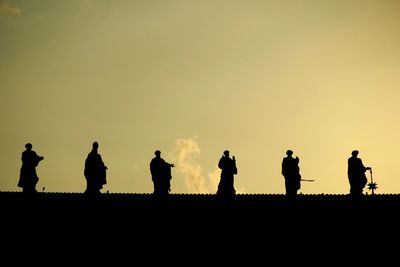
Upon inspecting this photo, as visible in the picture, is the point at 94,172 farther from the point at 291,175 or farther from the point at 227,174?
the point at 291,175

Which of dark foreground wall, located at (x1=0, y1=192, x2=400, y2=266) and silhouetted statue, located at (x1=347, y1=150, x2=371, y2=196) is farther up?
silhouetted statue, located at (x1=347, y1=150, x2=371, y2=196)

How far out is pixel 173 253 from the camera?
17234 mm

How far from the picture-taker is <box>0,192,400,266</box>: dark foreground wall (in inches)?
674

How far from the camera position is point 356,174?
18.9 metres

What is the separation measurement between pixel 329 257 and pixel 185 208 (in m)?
4.87

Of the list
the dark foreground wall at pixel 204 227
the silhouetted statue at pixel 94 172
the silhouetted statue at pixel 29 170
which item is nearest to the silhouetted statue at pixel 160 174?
the dark foreground wall at pixel 204 227

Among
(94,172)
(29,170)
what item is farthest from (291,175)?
(29,170)

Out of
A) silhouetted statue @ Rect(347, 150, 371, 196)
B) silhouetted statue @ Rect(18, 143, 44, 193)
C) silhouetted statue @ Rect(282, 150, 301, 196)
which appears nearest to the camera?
silhouetted statue @ Rect(18, 143, 44, 193)

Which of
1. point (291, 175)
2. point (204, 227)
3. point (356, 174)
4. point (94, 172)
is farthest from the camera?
point (291, 175)

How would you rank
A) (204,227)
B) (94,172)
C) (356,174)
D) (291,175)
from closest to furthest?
(204,227) < (94,172) < (356,174) < (291,175)

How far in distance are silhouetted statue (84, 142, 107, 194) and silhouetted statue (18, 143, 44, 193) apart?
5.74 ft

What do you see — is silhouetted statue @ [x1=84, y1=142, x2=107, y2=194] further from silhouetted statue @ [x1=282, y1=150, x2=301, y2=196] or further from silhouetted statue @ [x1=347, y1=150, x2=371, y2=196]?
silhouetted statue @ [x1=347, y1=150, x2=371, y2=196]

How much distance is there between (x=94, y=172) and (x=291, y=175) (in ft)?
22.7

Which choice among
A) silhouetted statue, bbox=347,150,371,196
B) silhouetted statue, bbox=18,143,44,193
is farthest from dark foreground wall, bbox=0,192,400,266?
silhouetted statue, bbox=347,150,371,196
